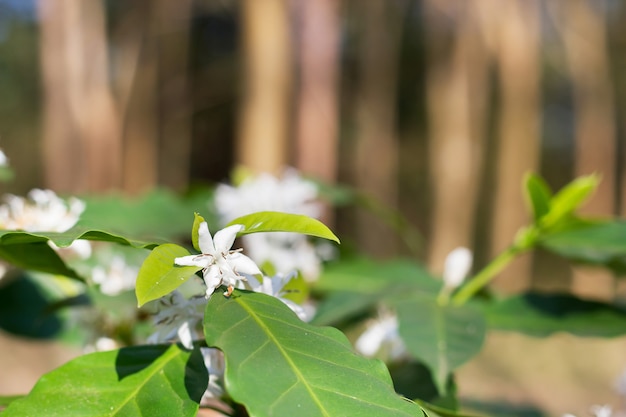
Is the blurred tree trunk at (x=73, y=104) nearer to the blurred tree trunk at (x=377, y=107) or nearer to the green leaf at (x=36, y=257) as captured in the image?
the blurred tree trunk at (x=377, y=107)

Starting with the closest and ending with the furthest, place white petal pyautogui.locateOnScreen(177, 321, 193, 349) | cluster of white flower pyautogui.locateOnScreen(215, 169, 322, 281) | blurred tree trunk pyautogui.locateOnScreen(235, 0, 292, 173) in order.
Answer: white petal pyautogui.locateOnScreen(177, 321, 193, 349) < cluster of white flower pyautogui.locateOnScreen(215, 169, 322, 281) < blurred tree trunk pyautogui.locateOnScreen(235, 0, 292, 173)

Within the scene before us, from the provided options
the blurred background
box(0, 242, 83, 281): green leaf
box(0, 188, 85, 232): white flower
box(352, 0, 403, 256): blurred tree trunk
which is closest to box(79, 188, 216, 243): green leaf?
box(0, 188, 85, 232): white flower

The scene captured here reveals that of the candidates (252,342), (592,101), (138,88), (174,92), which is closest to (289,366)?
(252,342)

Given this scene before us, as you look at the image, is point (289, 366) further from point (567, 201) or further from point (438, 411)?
point (567, 201)

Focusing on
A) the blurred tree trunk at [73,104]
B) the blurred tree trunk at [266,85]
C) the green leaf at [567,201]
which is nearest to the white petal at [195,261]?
the green leaf at [567,201]

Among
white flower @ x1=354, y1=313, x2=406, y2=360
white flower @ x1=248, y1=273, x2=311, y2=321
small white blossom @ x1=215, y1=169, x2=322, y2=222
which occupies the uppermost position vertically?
white flower @ x1=248, y1=273, x2=311, y2=321

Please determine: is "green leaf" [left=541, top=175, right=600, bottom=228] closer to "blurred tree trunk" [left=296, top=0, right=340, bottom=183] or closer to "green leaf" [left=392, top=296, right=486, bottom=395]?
"green leaf" [left=392, top=296, right=486, bottom=395]

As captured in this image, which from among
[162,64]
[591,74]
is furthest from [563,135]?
[162,64]

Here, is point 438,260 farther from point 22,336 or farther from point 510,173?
point 22,336
